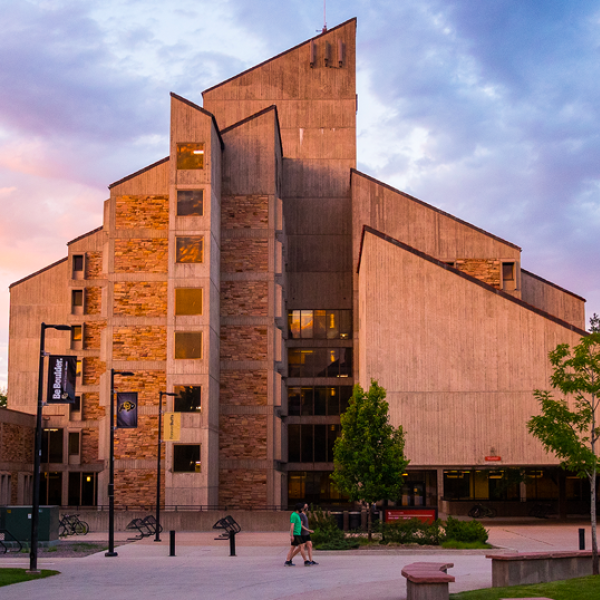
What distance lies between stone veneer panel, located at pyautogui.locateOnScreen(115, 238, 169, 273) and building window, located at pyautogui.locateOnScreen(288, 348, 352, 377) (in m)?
15.0

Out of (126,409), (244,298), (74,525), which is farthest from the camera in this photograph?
(244,298)

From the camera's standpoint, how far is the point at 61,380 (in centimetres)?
2223

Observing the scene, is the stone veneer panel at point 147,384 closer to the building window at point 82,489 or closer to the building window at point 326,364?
the building window at point 82,489

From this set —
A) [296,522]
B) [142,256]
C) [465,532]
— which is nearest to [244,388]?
[142,256]

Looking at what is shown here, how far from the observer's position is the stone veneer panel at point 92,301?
194 ft

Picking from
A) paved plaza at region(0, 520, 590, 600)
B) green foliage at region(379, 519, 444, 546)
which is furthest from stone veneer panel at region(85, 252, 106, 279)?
green foliage at region(379, 519, 444, 546)

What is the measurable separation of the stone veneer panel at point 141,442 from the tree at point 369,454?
16.7m

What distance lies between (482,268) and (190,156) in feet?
70.2

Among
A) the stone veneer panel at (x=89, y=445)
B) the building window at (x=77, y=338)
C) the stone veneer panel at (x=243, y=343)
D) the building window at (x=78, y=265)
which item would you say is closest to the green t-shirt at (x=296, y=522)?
the stone veneer panel at (x=243, y=343)

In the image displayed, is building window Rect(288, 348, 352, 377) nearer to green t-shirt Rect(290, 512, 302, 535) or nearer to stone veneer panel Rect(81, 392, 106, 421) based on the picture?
stone veneer panel Rect(81, 392, 106, 421)

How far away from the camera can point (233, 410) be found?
2015 inches

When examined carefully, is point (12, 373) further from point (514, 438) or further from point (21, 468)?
point (514, 438)

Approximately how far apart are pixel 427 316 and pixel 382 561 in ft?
73.9

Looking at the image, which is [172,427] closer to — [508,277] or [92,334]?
[92,334]
